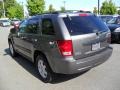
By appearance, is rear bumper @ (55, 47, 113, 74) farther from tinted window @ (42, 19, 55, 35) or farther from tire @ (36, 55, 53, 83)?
tinted window @ (42, 19, 55, 35)

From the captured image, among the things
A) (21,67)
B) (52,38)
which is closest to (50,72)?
(52,38)

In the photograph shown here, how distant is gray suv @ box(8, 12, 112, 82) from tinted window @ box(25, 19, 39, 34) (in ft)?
0.11

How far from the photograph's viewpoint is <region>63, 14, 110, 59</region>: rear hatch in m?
4.91

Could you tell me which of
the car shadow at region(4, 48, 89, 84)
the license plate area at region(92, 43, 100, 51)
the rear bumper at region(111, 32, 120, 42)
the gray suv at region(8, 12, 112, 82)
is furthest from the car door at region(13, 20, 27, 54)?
the rear bumper at region(111, 32, 120, 42)

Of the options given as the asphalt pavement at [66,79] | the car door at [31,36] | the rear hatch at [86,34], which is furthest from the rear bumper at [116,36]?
the car door at [31,36]

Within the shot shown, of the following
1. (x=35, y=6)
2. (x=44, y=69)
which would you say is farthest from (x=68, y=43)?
(x=35, y=6)

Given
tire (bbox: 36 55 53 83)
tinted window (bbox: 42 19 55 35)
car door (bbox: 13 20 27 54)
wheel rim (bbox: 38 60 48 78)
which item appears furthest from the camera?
car door (bbox: 13 20 27 54)

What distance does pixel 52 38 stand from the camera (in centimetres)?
508

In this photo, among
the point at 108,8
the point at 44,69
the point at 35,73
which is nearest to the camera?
the point at 44,69

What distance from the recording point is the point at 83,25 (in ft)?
17.1

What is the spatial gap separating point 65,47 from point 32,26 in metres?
1.93

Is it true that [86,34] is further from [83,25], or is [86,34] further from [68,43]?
[68,43]

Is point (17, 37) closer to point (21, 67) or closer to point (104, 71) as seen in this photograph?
point (21, 67)

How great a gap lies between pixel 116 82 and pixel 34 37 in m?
2.46
